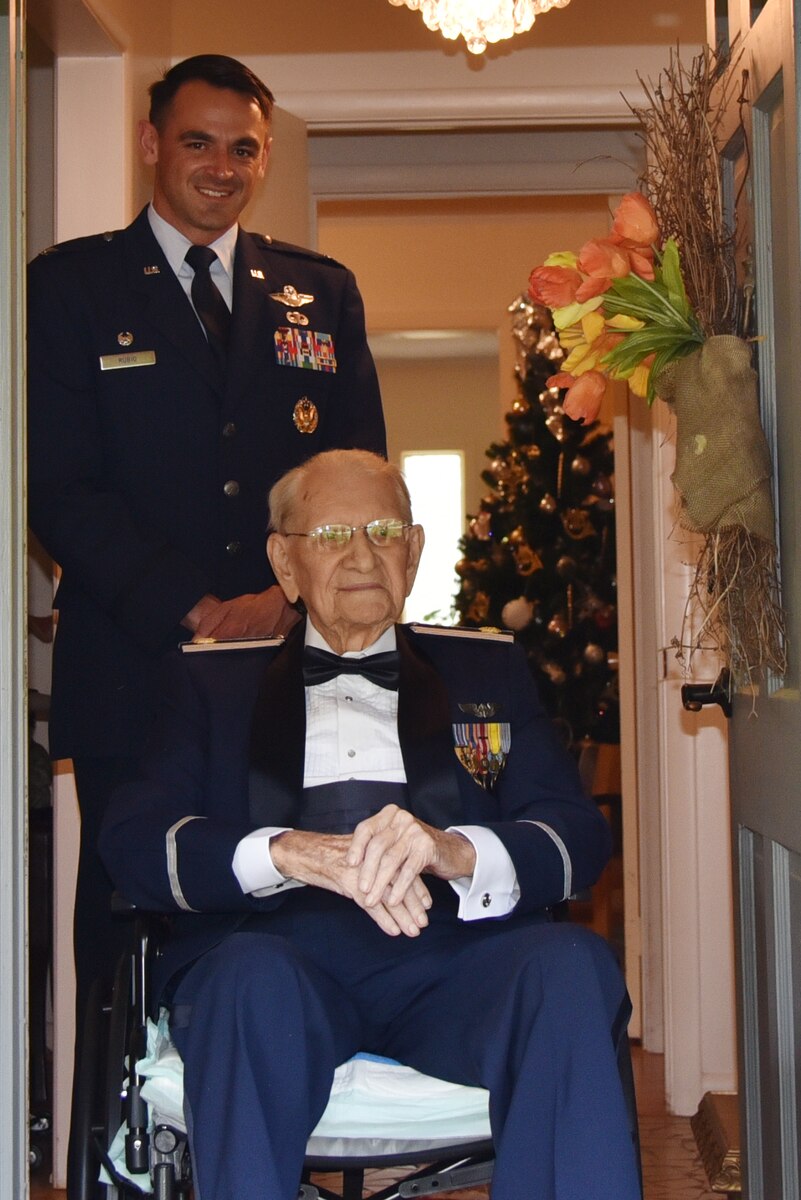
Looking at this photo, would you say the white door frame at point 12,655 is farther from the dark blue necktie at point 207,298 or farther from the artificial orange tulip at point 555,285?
the dark blue necktie at point 207,298

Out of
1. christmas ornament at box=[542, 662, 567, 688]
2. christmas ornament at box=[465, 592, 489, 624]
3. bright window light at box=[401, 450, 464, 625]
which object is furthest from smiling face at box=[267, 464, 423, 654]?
bright window light at box=[401, 450, 464, 625]

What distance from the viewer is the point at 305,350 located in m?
2.76

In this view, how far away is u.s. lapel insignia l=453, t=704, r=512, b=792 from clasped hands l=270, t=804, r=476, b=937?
30 centimetres

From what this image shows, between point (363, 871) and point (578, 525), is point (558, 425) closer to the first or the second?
point (578, 525)

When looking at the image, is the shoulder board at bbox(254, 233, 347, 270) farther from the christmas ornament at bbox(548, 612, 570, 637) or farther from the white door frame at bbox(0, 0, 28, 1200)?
the christmas ornament at bbox(548, 612, 570, 637)

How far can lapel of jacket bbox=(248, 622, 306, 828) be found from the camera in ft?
6.89

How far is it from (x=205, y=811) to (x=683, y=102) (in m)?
1.25

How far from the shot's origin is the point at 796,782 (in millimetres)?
1902

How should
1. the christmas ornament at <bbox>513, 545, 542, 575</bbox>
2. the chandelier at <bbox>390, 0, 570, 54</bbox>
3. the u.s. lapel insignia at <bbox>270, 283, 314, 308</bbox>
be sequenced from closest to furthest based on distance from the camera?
the u.s. lapel insignia at <bbox>270, 283, 314, 308</bbox> → the chandelier at <bbox>390, 0, 570, 54</bbox> → the christmas ornament at <bbox>513, 545, 542, 575</bbox>

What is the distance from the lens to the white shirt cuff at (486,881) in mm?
1970

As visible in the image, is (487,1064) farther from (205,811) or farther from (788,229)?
(788,229)

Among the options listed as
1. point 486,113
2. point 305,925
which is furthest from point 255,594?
point 486,113

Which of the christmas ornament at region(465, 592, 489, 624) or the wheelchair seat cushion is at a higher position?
the christmas ornament at region(465, 592, 489, 624)

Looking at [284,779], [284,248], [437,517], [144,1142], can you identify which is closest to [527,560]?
[284,248]
